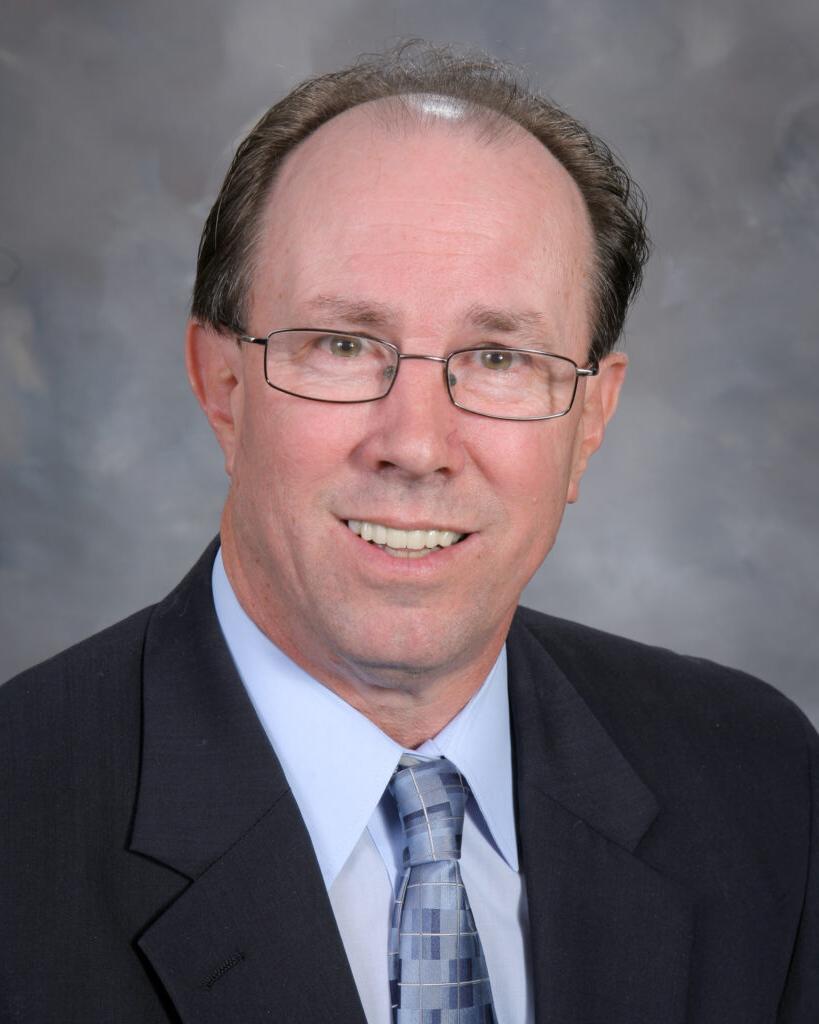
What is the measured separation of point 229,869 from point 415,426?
84 cm

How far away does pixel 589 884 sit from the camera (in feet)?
9.65

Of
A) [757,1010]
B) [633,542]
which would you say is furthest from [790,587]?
[757,1010]

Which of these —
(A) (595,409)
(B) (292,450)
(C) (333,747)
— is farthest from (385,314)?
(C) (333,747)

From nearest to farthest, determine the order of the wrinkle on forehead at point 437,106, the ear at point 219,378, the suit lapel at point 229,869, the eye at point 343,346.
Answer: the suit lapel at point 229,869, the eye at point 343,346, the wrinkle on forehead at point 437,106, the ear at point 219,378

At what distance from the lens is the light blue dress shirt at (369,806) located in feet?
9.02

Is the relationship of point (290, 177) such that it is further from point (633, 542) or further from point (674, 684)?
point (633, 542)

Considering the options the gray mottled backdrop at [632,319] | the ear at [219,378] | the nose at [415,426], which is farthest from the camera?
the gray mottled backdrop at [632,319]

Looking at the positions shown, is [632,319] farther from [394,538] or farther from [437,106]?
[394,538]

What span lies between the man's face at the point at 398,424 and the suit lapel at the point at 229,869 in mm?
223

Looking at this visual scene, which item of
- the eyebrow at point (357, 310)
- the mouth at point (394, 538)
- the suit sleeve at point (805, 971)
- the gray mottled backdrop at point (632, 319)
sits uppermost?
the gray mottled backdrop at point (632, 319)

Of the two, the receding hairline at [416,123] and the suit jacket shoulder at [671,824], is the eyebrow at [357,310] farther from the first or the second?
the suit jacket shoulder at [671,824]

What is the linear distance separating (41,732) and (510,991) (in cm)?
101

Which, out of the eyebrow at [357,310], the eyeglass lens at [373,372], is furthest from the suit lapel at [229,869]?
the eyebrow at [357,310]

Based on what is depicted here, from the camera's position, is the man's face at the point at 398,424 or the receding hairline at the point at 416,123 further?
the receding hairline at the point at 416,123
